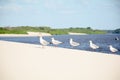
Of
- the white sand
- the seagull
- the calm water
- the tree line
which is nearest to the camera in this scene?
the white sand

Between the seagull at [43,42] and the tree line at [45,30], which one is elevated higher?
the tree line at [45,30]

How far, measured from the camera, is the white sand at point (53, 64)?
2.17m

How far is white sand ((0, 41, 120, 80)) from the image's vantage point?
2.17 metres

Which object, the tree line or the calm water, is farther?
the tree line

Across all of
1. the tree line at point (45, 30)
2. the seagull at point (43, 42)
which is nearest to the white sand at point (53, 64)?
the seagull at point (43, 42)

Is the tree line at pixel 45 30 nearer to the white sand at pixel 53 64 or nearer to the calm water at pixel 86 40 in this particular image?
the calm water at pixel 86 40

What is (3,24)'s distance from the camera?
10.0 ft

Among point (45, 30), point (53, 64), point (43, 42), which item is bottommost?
point (53, 64)

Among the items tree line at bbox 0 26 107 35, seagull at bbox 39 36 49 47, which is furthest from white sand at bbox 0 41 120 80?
tree line at bbox 0 26 107 35

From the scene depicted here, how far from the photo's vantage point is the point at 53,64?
239 cm

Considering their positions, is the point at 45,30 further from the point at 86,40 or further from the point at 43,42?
the point at 86,40

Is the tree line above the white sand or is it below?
above

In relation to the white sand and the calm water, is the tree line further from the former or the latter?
the white sand

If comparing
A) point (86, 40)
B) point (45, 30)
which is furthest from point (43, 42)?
point (86, 40)
